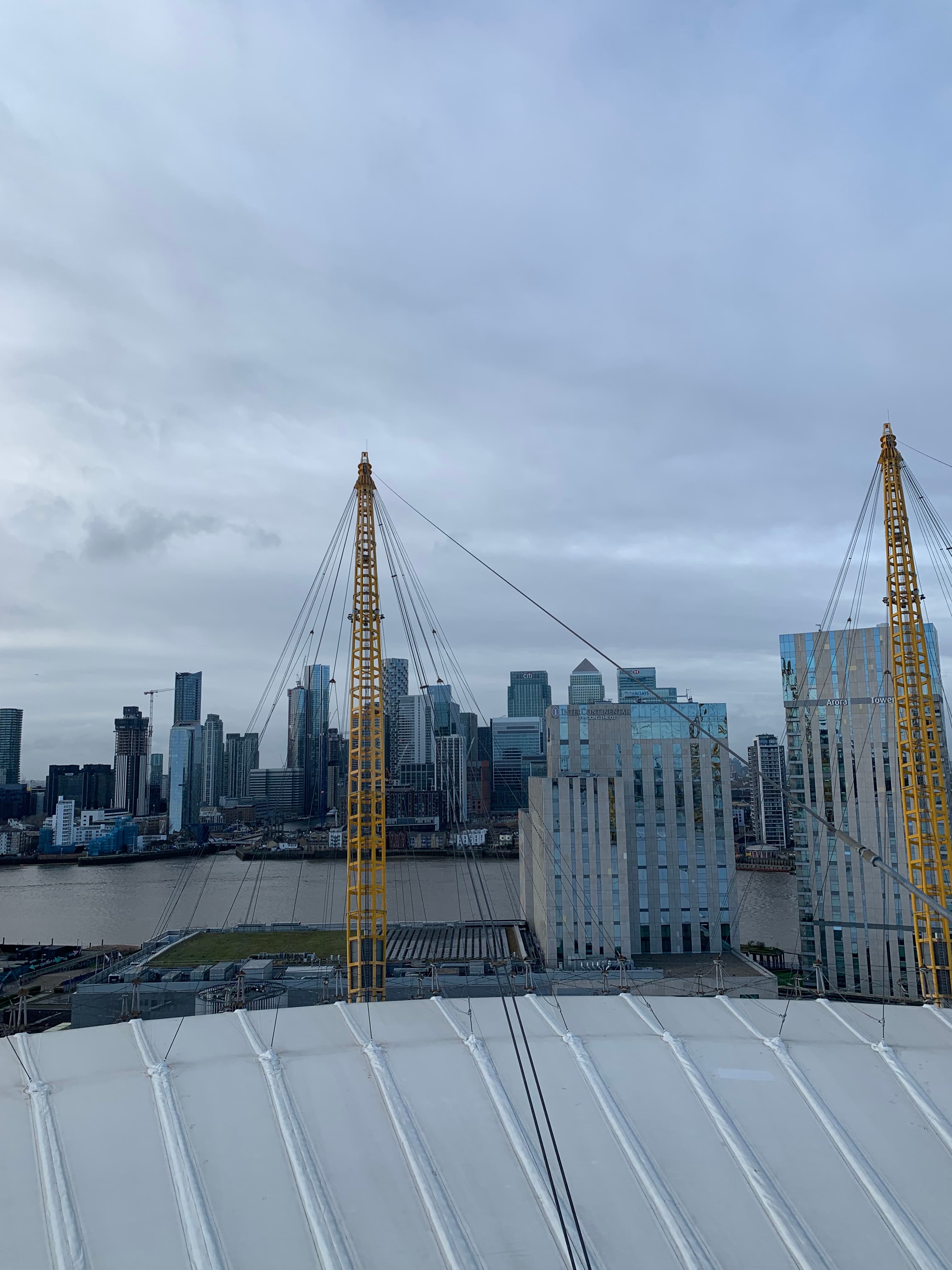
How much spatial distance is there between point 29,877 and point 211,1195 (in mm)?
40685

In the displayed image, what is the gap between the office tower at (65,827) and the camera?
45.8 metres

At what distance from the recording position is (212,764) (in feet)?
189

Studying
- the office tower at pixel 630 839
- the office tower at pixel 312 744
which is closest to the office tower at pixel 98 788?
the office tower at pixel 312 744

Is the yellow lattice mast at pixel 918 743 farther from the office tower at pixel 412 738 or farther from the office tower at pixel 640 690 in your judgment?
the office tower at pixel 412 738

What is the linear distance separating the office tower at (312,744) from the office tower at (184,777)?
6.31 meters

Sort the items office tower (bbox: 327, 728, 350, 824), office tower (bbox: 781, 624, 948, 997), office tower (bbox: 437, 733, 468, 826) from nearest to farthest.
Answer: office tower (bbox: 781, 624, 948, 997) < office tower (bbox: 437, 733, 468, 826) < office tower (bbox: 327, 728, 350, 824)

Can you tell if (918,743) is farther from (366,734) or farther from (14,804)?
(14,804)

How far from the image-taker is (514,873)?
30.0m

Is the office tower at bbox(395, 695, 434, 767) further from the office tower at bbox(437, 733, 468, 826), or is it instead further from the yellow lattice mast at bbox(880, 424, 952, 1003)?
the yellow lattice mast at bbox(880, 424, 952, 1003)

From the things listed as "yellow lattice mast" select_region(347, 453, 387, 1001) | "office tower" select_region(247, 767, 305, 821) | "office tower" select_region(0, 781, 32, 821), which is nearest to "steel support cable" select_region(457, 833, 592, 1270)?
"yellow lattice mast" select_region(347, 453, 387, 1001)

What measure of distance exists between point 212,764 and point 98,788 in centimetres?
945

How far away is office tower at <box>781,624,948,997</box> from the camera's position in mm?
12391

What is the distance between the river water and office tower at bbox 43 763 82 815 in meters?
21.1

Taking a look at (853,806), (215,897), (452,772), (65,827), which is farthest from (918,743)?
(65,827)
